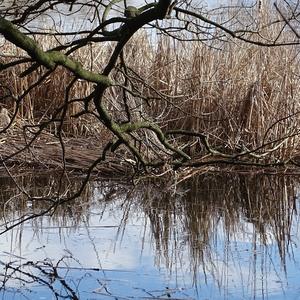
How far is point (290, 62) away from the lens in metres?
4.67

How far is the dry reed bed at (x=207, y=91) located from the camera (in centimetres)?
463

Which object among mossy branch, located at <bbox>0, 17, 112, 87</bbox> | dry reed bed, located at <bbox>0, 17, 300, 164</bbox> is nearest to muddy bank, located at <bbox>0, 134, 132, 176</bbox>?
dry reed bed, located at <bbox>0, 17, 300, 164</bbox>

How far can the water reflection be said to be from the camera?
8.13ft

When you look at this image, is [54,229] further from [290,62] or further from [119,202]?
[290,62]

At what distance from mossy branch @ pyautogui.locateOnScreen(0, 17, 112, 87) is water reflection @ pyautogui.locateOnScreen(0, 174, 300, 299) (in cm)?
85

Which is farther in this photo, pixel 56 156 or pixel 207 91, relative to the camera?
pixel 207 91

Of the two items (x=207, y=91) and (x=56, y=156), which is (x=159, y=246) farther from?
(x=207, y=91)

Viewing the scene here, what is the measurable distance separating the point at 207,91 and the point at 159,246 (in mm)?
2078

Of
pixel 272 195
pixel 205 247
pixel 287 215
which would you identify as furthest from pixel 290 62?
pixel 205 247

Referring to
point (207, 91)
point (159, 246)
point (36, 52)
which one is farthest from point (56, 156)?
point (36, 52)

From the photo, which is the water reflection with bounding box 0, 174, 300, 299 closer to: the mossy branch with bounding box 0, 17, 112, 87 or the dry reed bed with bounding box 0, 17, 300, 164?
the dry reed bed with bounding box 0, 17, 300, 164

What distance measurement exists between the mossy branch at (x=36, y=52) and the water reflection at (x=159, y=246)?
85 centimetres

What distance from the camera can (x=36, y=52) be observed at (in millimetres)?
1657

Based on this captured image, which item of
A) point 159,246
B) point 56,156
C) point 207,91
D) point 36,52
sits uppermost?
point 207,91
